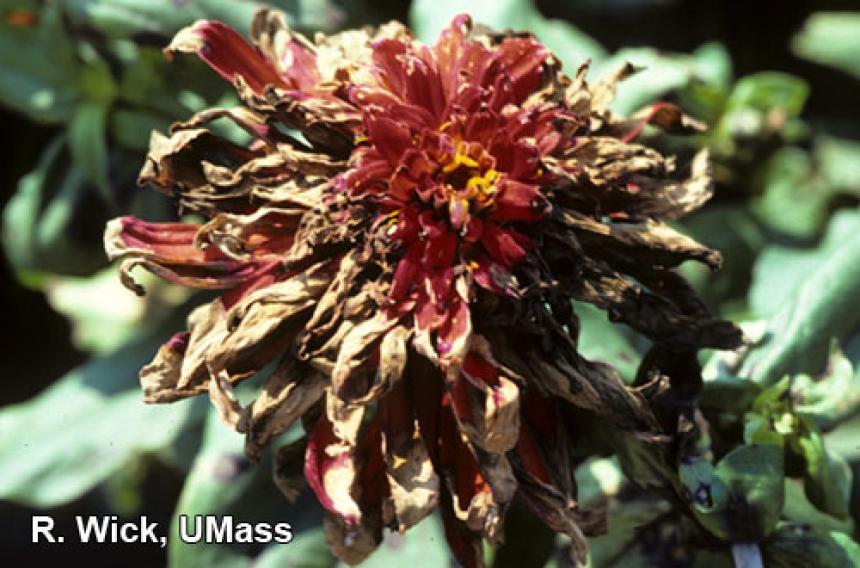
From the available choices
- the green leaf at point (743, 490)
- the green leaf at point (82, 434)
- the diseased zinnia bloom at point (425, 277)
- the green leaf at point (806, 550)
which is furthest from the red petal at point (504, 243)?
the green leaf at point (82, 434)

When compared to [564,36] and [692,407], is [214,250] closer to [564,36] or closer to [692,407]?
[692,407]

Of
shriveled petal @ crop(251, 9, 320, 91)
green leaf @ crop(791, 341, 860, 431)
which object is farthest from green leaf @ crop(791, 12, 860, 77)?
shriveled petal @ crop(251, 9, 320, 91)

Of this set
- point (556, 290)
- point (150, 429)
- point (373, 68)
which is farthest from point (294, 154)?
point (150, 429)

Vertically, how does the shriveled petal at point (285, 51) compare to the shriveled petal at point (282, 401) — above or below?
above

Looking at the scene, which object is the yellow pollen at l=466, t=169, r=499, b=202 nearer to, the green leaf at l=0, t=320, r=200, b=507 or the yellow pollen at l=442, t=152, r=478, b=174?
the yellow pollen at l=442, t=152, r=478, b=174

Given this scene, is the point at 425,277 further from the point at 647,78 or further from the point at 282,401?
the point at 647,78

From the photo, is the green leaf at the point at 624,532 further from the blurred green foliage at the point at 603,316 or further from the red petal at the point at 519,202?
the red petal at the point at 519,202
